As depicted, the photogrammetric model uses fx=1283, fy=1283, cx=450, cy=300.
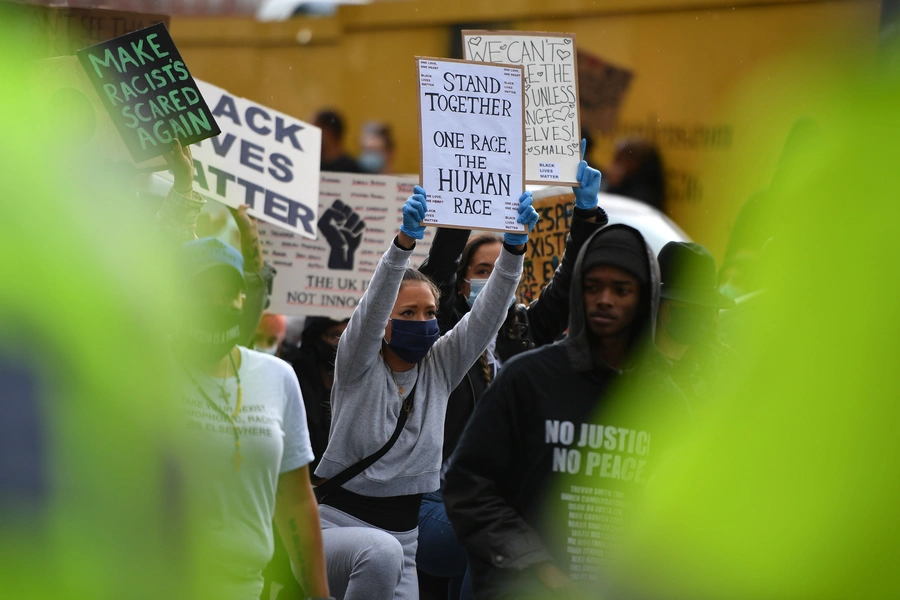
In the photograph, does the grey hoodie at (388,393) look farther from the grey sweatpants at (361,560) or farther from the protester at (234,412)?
the protester at (234,412)

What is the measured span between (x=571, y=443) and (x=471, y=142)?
1.42 metres

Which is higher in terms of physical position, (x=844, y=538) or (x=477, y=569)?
(x=844, y=538)

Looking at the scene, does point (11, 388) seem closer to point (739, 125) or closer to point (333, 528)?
point (333, 528)

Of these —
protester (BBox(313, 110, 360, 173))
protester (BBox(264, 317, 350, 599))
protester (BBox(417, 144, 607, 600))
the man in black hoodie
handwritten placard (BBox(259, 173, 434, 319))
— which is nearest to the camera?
the man in black hoodie

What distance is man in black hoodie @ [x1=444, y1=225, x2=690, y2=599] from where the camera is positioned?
3.24 metres

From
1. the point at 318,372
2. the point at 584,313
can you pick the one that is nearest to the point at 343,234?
the point at 318,372

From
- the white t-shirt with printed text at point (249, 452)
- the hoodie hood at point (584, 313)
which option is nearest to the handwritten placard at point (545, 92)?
the hoodie hood at point (584, 313)

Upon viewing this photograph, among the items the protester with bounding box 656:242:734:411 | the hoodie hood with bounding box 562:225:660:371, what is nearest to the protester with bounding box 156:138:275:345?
the hoodie hood with bounding box 562:225:660:371

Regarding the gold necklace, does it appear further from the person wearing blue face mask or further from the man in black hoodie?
the person wearing blue face mask

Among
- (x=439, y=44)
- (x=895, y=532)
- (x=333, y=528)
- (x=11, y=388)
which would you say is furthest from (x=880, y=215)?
(x=439, y=44)

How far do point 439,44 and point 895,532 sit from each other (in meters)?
10.3

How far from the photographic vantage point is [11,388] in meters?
1.48

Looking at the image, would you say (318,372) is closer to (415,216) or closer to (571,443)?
(415,216)

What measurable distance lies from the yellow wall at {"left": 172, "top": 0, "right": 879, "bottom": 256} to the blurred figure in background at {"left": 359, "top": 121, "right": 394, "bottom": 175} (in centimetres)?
8
